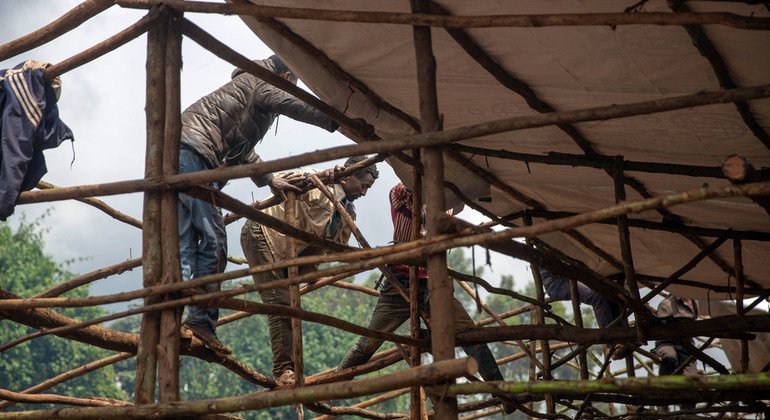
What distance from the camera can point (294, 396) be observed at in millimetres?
3648

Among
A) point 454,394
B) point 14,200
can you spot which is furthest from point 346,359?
point 454,394

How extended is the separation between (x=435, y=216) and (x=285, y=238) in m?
2.98

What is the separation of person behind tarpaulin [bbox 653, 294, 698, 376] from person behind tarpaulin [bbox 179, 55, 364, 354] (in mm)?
3865

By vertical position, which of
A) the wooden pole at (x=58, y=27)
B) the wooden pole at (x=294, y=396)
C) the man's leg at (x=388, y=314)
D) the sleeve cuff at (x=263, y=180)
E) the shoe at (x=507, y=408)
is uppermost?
the wooden pole at (x=58, y=27)

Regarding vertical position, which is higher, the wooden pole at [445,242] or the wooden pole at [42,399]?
the wooden pole at [42,399]

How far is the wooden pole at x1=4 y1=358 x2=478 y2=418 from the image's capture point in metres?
3.48

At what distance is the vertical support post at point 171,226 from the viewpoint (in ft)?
13.4

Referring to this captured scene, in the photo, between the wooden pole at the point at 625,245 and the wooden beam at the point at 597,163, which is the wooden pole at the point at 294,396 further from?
the wooden beam at the point at 597,163

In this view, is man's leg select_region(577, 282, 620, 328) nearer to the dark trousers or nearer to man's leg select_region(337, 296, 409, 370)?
the dark trousers

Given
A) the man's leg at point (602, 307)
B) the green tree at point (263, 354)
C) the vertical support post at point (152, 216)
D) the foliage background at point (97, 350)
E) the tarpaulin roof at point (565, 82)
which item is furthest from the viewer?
the green tree at point (263, 354)

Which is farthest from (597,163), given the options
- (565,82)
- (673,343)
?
(673,343)

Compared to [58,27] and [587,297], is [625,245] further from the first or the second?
[587,297]

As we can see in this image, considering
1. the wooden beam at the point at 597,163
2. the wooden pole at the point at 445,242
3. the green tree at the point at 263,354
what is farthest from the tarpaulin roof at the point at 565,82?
the green tree at the point at 263,354

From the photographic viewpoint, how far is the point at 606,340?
5.27 meters
